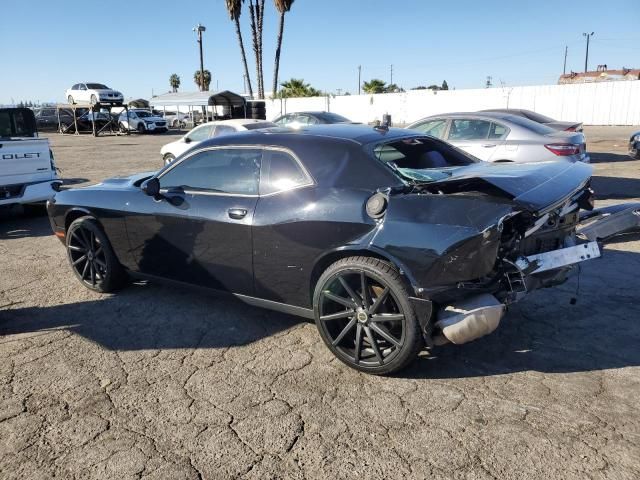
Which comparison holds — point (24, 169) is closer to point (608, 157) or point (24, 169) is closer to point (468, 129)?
point (468, 129)

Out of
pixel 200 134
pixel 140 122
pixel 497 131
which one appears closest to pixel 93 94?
pixel 140 122

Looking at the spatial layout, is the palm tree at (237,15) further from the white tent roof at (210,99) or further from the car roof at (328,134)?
the car roof at (328,134)

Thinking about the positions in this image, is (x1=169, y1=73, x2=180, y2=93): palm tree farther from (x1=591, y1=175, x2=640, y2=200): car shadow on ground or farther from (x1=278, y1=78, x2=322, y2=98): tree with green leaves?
(x1=591, y1=175, x2=640, y2=200): car shadow on ground

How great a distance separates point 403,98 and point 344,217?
35.8 metres

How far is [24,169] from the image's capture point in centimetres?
803

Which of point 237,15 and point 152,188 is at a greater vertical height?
point 237,15

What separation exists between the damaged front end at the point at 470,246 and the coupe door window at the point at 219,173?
1.21 metres

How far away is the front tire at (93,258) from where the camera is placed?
4.82m

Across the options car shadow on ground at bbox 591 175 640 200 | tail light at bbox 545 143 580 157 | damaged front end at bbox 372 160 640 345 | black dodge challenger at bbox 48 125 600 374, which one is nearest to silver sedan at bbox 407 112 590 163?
tail light at bbox 545 143 580 157

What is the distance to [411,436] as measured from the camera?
272cm

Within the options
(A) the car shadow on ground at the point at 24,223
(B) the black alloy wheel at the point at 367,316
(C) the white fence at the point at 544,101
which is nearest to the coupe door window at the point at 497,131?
(B) the black alloy wheel at the point at 367,316

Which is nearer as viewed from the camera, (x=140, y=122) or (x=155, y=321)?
(x=155, y=321)

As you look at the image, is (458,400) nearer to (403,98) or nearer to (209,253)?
(209,253)

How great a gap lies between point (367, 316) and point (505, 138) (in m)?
6.19
